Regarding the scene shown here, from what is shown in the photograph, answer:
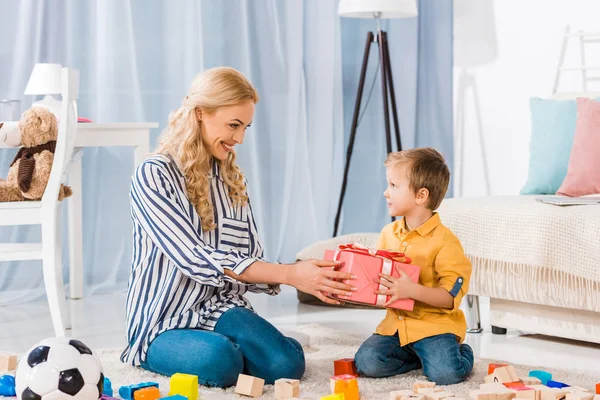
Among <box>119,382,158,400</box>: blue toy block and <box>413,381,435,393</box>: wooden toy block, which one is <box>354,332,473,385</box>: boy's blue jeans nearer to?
<box>413,381,435,393</box>: wooden toy block

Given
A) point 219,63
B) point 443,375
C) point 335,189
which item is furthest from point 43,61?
point 443,375

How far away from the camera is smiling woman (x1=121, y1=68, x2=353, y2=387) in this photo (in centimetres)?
212

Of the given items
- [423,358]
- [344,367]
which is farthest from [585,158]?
[344,367]

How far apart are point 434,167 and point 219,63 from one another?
6.43ft

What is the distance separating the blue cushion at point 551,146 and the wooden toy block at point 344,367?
4.08 feet

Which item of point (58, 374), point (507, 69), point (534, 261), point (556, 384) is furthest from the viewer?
point (507, 69)

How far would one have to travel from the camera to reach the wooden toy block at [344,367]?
2270mm

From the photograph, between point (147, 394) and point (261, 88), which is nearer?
point (147, 394)

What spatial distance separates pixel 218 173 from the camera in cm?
235

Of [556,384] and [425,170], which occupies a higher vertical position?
[425,170]

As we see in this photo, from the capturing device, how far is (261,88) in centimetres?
416

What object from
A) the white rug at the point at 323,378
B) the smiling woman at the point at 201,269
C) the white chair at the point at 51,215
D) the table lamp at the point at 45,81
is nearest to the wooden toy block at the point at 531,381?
the white rug at the point at 323,378

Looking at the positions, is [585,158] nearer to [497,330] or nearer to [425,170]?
[497,330]

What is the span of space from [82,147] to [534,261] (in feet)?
5.29
